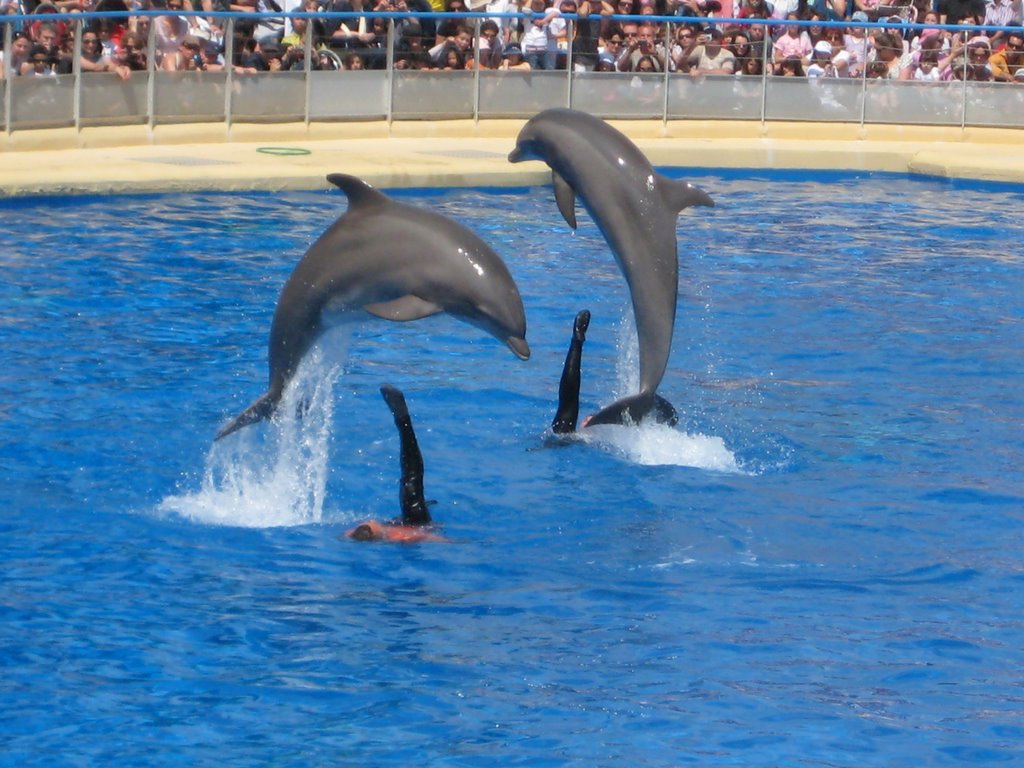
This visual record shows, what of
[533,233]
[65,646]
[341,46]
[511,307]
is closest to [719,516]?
[511,307]

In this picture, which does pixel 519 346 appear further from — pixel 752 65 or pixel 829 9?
pixel 829 9

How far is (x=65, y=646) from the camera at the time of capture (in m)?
6.57

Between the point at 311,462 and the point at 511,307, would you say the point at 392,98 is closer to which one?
the point at 311,462

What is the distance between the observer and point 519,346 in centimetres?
685

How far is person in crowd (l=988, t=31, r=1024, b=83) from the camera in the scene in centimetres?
2070

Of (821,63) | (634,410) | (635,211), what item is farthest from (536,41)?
(634,410)

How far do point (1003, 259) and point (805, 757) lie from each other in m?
10.0

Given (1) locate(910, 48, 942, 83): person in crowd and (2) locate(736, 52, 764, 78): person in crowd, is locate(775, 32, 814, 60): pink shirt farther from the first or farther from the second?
(1) locate(910, 48, 942, 83): person in crowd

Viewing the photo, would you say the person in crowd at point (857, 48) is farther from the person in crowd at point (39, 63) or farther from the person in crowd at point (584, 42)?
the person in crowd at point (39, 63)

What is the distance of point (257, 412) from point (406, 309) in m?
1.15

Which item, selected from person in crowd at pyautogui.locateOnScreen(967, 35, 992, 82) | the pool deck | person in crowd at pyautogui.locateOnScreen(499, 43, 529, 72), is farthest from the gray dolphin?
person in crowd at pyautogui.locateOnScreen(967, 35, 992, 82)

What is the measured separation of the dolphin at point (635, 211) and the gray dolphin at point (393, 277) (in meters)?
1.39

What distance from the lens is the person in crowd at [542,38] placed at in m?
20.0

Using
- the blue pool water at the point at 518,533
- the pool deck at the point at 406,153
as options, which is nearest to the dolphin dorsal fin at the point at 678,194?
the blue pool water at the point at 518,533
